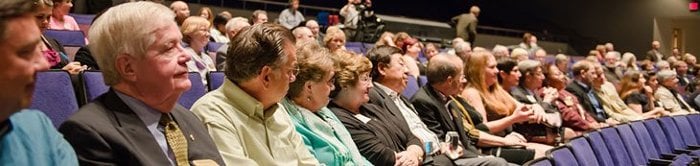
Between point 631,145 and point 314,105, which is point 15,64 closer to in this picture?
point 314,105

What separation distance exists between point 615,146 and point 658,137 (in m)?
1.05

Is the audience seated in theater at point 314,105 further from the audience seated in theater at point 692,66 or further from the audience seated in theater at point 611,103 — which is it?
the audience seated in theater at point 692,66

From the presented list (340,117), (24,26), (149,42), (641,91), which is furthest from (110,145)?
(641,91)

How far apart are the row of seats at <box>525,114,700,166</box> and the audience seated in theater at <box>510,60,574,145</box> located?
47cm

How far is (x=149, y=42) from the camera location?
1.46m

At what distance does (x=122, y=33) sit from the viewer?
1447 mm

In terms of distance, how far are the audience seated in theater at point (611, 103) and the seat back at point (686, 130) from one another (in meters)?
0.83

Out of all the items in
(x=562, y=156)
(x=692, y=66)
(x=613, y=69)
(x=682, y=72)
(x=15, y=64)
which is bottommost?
(x=692, y=66)

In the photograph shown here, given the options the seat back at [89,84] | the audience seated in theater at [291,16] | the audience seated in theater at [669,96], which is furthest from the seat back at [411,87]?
the audience seated in theater at [291,16]

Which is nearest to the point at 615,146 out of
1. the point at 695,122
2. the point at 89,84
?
the point at 695,122

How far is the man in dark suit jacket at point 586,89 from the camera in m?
5.67

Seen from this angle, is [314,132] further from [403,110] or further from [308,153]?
[403,110]

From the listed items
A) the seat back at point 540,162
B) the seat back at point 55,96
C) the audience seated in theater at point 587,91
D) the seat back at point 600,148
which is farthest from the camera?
the audience seated in theater at point 587,91

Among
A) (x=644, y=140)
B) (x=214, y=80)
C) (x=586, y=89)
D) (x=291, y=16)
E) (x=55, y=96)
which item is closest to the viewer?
(x=55, y=96)
